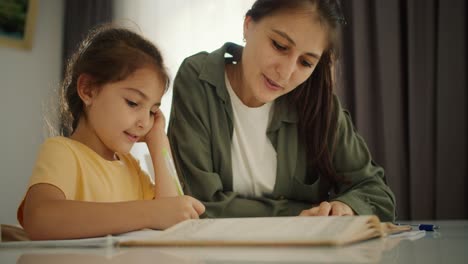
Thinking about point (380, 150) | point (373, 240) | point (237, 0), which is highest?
point (237, 0)

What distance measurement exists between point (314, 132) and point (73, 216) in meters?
0.75

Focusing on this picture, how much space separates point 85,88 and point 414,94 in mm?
1699

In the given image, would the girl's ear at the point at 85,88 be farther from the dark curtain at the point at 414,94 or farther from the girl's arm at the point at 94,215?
the dark curtain at the point at 414,94

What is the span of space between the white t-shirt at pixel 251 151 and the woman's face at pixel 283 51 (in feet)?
0.20

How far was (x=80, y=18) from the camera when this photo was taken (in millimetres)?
3748

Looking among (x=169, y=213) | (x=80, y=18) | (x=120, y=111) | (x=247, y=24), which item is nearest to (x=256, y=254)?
(x=169, y=213)

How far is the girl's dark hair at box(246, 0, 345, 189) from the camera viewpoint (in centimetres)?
138

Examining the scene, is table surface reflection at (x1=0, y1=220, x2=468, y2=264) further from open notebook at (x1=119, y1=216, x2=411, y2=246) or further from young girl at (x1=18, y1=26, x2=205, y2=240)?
young girl at (x1=18, y1=26, x2=205, y2=240)

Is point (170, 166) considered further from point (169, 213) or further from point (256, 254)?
point (256, 254)

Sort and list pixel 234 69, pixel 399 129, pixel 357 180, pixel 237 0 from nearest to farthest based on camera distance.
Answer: pixel 357 180
pixel 234 69
pixel 399 129
pixel 237 0

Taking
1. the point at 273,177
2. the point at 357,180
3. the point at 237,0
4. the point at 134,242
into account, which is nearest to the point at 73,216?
the point at 134,242

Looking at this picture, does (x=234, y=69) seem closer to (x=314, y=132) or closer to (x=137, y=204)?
(x=314, y=132)

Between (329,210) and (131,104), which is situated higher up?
(131,104)

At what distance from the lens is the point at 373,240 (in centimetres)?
74
